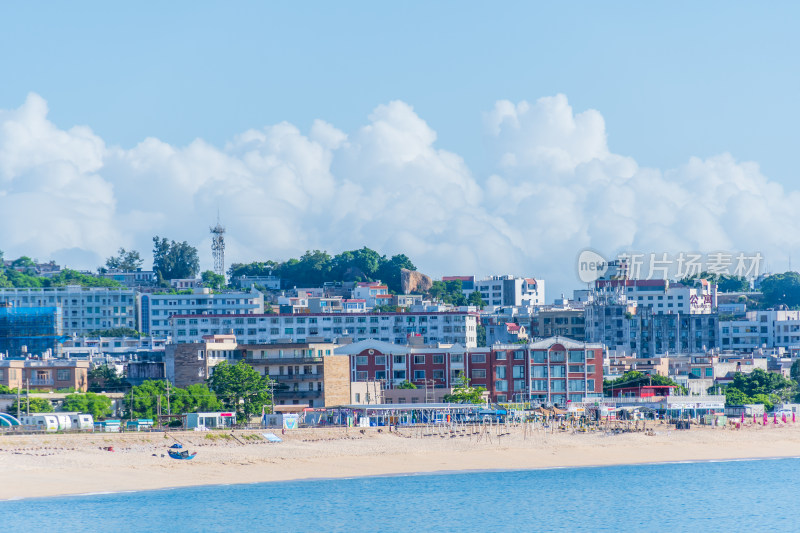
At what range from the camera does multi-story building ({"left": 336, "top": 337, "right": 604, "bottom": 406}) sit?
14950cm

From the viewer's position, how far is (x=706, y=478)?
113 metres

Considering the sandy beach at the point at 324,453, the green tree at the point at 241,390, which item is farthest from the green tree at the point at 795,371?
the green tree at the point at 241,390

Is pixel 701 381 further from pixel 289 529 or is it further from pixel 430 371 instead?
pixel 289 529

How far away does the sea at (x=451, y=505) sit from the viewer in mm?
84875

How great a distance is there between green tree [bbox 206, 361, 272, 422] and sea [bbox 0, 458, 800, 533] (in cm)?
2580

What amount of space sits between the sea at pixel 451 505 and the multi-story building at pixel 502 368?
35.4 metres

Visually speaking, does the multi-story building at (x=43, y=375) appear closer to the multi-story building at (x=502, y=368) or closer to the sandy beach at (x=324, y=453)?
the multi-story building at (x=502, y=368)

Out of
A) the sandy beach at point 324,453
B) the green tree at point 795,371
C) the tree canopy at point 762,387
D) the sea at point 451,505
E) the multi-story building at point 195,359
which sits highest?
the multi-story building at point 195,359

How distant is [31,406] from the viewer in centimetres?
12231

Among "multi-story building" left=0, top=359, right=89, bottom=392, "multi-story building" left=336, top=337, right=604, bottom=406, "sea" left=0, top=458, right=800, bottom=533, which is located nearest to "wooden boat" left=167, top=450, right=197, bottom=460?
"sea" left=0, top=458, right=800, bottom=533

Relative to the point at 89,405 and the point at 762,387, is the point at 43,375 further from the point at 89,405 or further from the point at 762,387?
the point at 762,387

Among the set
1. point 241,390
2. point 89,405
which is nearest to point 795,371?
point 241,390

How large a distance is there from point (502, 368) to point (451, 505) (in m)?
56.6

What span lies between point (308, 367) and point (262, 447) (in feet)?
113
